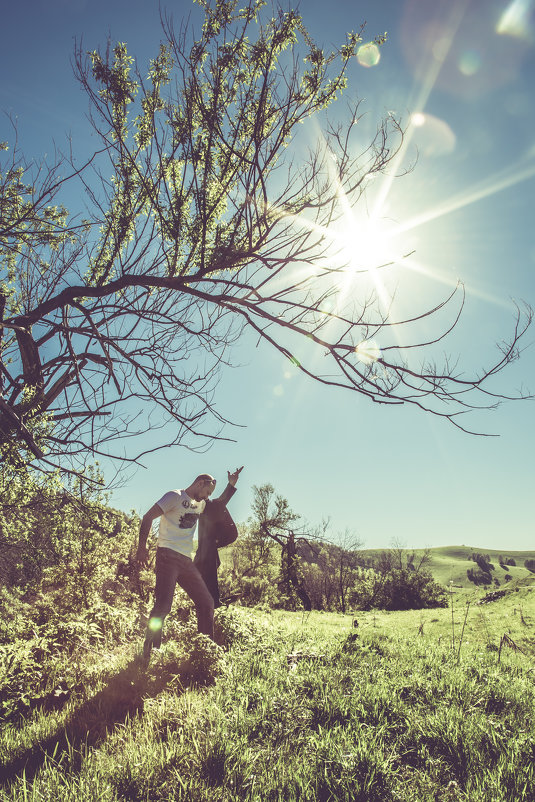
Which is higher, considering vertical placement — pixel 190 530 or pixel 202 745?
pixel 190 530

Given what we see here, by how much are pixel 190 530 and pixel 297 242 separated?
3.42 m

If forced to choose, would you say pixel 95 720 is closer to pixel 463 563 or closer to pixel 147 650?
pixel 147 650

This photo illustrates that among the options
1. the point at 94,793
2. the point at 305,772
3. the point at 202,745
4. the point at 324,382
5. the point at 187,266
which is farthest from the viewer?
the point at 187,266

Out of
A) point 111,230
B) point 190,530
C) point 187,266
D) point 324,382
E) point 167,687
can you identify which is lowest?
point 167,687

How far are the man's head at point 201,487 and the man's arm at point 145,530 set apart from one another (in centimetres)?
49

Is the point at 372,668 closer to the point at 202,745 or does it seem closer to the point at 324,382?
the point at 202,745

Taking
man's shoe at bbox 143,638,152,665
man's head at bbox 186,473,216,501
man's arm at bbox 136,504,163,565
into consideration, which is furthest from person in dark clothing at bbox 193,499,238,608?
man's shoe at bbox 143,638,152,665

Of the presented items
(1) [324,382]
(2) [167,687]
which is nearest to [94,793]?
(2) [167,687]

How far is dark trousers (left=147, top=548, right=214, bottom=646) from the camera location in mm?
3930

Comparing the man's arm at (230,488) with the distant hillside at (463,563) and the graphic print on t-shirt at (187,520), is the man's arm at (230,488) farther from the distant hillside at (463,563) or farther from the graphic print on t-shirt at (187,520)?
the distant hillside at (463,563)

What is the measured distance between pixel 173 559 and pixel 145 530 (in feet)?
1.54

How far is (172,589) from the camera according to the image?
4.02 m

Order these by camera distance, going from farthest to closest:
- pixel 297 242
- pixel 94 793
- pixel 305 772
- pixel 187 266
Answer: pixel 187 266 → pixel 297 242 → pixel 305 772 → pixel 94 793

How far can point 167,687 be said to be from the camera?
3.31 metres
